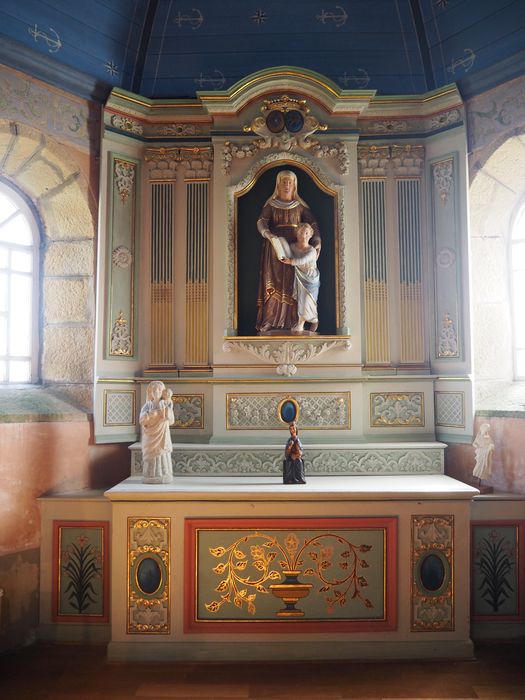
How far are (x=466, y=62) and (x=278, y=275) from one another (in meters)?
2.55

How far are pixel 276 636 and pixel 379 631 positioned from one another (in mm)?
728

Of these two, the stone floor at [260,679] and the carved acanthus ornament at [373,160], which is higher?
the carved acanthus ornament at [373,160]

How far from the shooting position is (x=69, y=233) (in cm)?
554

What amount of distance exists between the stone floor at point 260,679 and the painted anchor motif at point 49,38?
190 inches

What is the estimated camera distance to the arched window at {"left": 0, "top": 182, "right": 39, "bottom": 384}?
17.6 ft

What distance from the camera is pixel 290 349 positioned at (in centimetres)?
559

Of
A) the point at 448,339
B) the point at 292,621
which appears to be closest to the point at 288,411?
the point at 448,339

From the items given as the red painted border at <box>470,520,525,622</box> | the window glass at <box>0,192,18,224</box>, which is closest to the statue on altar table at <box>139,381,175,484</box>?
the window glass at <box>0,192,18,224</box>

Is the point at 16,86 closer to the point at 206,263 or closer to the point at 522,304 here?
the point at 206,263

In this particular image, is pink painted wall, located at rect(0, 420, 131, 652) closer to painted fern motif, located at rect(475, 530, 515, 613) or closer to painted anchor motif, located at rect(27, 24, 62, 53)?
painted anchor motif, located at rect(27, 24, 62, 53)

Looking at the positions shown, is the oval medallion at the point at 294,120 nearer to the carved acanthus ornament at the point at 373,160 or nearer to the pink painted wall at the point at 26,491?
the carved acanthus ornament at the point at 373,160

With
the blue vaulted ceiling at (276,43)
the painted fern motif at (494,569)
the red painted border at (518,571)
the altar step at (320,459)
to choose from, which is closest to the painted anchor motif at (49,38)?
the blue vaulted ceiling at (276,43)

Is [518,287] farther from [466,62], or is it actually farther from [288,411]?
[288,411]

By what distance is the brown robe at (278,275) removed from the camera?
5.66 meters
